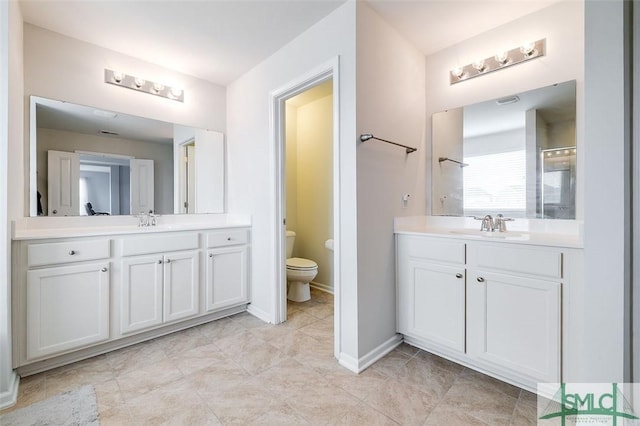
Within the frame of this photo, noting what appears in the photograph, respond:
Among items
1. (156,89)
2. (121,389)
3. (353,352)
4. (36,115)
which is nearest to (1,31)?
(36,115)

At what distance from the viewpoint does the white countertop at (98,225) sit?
72.7 inches

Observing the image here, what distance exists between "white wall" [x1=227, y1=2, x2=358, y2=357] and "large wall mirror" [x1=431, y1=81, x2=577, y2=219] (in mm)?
1025

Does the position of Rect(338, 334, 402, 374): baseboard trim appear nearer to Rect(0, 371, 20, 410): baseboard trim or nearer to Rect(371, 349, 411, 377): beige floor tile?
Rect(371, 349, 411, 377): beige floor tile

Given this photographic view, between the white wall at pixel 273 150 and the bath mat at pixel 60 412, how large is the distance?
4.29 ft

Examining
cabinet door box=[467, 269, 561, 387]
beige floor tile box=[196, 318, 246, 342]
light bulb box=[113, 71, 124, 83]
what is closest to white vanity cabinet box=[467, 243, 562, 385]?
cabinet door box=[467, 269, 561, 387]

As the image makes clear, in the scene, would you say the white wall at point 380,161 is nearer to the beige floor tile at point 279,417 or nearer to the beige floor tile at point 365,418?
the beige floor tile at point 365,418

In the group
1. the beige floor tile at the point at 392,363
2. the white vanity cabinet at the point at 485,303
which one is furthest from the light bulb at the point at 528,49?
the beige floor tile at the point at 392,363

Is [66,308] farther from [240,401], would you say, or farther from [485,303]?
[485,303]

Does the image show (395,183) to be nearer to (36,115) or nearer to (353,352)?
(353,352)

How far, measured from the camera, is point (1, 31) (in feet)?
4.86

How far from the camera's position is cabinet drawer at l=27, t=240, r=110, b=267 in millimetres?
1702

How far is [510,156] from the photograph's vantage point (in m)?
2.06

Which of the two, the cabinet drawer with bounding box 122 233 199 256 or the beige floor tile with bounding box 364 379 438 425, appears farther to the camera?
the cabinet drawer with bounding box 122 233 199 256

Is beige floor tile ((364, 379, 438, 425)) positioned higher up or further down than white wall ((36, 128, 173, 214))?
further down
